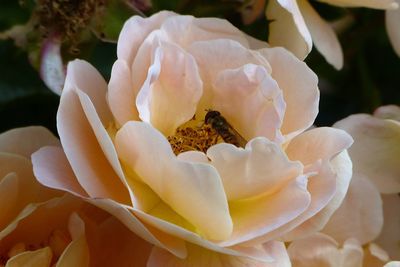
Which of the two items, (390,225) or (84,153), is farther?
(390,225)

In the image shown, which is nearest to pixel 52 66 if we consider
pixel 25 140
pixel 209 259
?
pixel 25 140

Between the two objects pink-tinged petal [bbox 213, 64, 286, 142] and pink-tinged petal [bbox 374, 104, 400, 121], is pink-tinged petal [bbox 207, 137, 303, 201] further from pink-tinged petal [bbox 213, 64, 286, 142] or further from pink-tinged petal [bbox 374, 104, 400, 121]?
pink-tinged petal [bbox 374, 104, 400, 121]

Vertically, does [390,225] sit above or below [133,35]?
below

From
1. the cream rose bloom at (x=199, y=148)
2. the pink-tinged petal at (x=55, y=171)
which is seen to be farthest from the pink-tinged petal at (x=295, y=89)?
the pink-tinged petal at (x=55, y=171)

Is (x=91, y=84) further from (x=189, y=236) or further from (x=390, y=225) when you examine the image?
(x=390, y=225)

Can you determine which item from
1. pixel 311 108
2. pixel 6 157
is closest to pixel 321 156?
pixel 311 108

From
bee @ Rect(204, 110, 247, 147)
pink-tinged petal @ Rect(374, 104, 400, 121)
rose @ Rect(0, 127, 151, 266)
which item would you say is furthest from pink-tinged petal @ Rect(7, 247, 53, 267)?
pink-tinged petal @ Rect(374, 104, 400, 121)

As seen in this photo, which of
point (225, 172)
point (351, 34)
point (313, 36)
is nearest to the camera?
point (225, 172)

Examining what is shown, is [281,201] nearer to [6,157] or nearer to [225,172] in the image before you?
[225,172]
